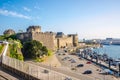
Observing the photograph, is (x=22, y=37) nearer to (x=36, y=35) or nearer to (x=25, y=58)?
(x=36, y=35)

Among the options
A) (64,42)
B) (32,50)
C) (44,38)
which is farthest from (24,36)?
(64,42)

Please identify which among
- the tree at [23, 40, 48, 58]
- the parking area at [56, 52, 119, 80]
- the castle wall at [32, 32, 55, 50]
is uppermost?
the castle wall at [32, 32, 55, 50]

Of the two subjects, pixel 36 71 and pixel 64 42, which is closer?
pixel 36 71

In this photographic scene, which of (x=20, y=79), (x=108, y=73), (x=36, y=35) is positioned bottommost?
(x=108, y=73)

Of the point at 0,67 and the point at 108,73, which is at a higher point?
the point at 0,67

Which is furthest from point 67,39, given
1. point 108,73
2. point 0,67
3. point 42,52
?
point 0,67

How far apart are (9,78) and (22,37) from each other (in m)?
79.7

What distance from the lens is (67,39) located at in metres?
168

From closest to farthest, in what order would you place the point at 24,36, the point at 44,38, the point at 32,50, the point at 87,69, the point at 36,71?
1. the point at 36,71
2. the point at 87,69
3. the point at 32,50
4. the point at 24,36
5. the point at 44,38

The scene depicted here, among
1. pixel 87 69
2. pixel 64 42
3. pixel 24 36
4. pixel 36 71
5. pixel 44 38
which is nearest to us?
pixel 36 71

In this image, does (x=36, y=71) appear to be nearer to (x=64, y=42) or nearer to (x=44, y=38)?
(x=44, y=38)

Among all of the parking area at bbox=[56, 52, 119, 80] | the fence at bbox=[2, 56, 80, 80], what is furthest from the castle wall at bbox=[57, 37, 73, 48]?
the fence at bbox=[2, 56, 80, 80]

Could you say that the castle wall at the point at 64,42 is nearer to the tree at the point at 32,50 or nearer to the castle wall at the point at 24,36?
the castle wall at the point at 24,36

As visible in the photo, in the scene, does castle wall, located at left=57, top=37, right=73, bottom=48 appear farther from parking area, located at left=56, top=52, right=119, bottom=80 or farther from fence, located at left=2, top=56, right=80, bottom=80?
fence, located at left=2, top=56, right=80, bottom=80
